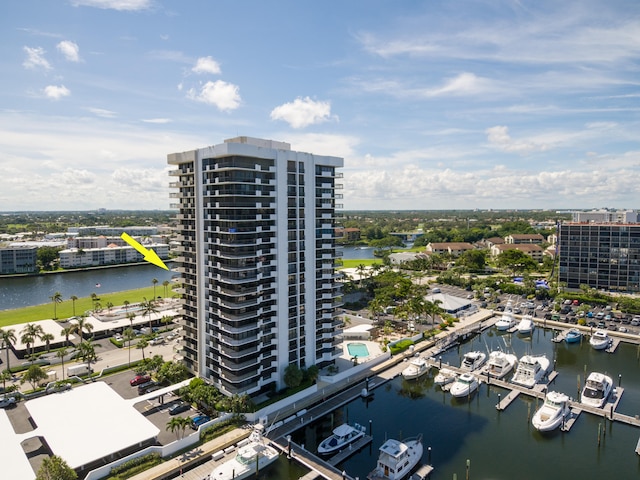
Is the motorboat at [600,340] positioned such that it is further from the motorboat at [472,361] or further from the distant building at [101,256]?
the distant building at [101,256]

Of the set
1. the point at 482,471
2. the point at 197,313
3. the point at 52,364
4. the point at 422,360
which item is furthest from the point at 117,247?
the point at 482,471

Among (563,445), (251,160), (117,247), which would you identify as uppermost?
(251,160)

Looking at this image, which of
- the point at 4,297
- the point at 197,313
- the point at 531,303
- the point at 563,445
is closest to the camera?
the point at 563,445

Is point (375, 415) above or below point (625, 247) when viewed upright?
below

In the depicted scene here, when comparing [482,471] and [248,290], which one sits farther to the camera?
[248,290]

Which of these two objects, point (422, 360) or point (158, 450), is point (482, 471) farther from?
point (158, 450)

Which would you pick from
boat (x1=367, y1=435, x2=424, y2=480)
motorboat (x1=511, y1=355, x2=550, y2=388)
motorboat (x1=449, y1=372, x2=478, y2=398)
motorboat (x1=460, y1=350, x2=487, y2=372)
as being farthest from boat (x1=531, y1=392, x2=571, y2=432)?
boat (x1=367, y1=435, x2=424, y2=480)
